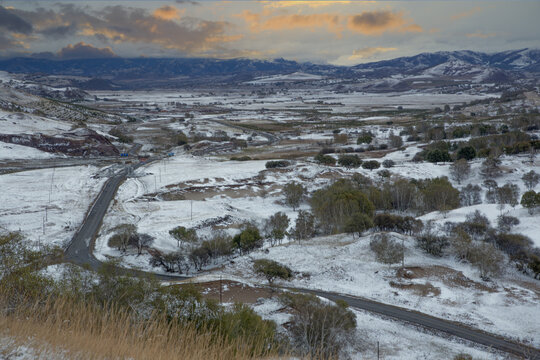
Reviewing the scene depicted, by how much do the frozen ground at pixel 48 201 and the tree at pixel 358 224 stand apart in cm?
3740

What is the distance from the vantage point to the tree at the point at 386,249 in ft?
122

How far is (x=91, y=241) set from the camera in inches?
1804

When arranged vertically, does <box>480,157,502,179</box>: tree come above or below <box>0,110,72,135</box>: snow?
below

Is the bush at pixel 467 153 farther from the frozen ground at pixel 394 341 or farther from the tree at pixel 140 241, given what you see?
the tree at pixel 140 241

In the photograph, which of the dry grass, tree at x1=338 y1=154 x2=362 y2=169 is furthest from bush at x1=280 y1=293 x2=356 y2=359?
tree at x1=338 y1=154 x2=362 y2=169

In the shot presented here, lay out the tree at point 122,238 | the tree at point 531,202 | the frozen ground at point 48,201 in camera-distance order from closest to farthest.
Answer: the tree at point 122,238, the tree at point 531,202, the frozen ground at point 48,201

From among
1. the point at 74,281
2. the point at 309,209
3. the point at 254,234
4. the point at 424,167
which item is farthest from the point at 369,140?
the point at 74,281

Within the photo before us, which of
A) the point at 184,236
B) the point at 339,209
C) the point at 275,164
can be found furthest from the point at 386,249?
the point at 275,164

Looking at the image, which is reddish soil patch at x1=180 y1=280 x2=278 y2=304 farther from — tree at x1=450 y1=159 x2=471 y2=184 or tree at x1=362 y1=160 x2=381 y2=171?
tree at x1=450 y1=159 x2=471 y2=184

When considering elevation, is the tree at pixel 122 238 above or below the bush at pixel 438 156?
below

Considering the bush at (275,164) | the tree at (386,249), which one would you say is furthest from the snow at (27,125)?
the tree at (386,249)

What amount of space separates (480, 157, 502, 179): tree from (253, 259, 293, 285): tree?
58.2m

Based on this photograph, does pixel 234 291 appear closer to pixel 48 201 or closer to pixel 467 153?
pixel 48 201

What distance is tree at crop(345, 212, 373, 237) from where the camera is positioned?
45.4m
